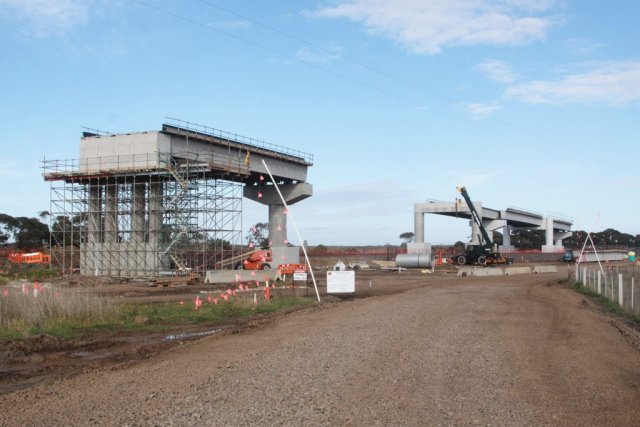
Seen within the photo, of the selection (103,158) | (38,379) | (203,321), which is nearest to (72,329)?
(203,321)

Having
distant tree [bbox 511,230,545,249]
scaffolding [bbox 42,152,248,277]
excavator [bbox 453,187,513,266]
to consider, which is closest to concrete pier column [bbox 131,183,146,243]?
scaffolding [bbox 42,152,248,277]

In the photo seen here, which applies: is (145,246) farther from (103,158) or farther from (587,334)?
(587,334)

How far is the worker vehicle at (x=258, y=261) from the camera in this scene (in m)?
55.6

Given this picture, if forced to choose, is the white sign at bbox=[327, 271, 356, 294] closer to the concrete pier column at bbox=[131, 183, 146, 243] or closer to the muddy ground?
the muddy ground

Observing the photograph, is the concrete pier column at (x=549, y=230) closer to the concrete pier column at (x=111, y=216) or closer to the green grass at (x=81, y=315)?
the concrete pier column at (x=111, y=216)

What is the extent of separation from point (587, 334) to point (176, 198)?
1412 inches

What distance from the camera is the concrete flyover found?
8600cm

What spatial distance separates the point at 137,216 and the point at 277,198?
1488 centimetres

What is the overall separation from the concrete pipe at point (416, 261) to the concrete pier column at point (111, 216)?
29.5m

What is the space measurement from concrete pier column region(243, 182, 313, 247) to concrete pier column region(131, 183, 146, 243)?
1171cm

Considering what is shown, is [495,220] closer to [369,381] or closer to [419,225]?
[419,225]

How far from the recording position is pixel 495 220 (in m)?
97.9

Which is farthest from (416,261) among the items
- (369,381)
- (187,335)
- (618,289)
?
(369,381)

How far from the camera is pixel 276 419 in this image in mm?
8484
